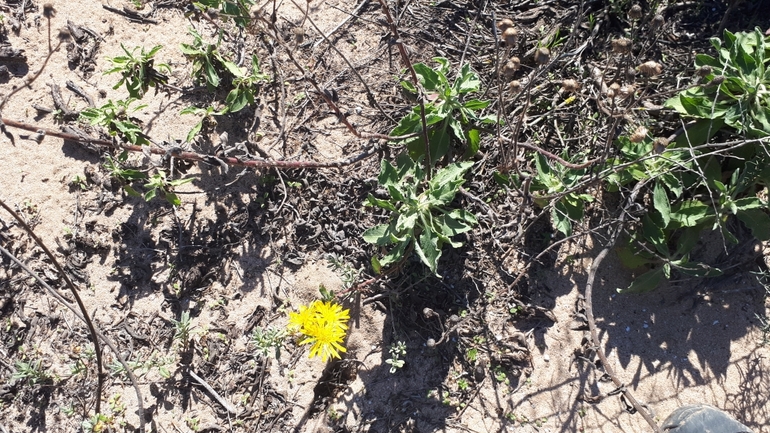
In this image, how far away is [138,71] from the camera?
12.3ft

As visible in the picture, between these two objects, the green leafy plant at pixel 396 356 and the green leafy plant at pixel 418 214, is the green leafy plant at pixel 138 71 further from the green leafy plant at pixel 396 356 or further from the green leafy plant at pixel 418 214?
the green leafy plant at pixel 396 356

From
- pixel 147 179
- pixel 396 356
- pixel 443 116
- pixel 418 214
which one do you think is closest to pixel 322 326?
pixel 396 356

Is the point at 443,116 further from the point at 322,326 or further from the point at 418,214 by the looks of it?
the point at 322,326

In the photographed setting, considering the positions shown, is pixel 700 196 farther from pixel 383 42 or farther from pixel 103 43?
pixel 103 43

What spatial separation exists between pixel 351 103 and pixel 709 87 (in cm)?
232

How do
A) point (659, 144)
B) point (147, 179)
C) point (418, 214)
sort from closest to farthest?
point (659, 144)
point (418, 214)
point (147, 179)

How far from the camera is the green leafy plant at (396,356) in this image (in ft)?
10.8

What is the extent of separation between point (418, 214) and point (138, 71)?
219cm

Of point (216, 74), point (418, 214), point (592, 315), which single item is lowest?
point (592, 315)

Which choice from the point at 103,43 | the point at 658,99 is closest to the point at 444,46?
the point at 658,99

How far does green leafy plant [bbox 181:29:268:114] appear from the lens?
3783 mm

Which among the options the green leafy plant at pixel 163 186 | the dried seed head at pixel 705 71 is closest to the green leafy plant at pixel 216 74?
the green leafy plant at pixel 163 186

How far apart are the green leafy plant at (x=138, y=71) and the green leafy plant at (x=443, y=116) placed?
5.56ft

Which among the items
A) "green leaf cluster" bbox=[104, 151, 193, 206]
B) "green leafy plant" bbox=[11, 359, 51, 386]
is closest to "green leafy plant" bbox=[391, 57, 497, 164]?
"green leaf cluster" bbox=[104, 151, 193, 206]
